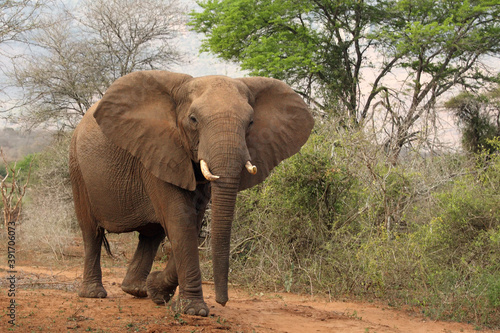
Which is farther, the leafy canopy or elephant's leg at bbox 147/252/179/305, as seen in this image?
the leafy canopy

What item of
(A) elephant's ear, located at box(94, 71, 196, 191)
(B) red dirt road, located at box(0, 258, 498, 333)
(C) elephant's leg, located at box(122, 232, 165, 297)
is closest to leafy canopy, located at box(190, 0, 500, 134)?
(B) red dirt road, located at box(0, 258, 498, 333)

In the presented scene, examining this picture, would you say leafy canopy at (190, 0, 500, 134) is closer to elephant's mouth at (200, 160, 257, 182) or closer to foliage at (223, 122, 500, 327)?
foliage at (223, 122, 500, 327)

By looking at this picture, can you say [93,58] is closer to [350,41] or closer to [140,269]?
[350,41]

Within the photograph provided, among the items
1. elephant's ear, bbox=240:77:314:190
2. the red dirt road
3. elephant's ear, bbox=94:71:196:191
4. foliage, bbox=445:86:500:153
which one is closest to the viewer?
the red dirt road

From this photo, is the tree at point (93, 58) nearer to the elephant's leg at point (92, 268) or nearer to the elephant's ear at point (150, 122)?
the elephant's leg at point (92, 268)

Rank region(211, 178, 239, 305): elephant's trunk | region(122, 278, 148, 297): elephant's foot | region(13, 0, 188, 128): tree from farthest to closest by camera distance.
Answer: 1. region(13, 0, 188, 128): tree
2. region(122, 278, 148, 297): elephant's foot
3. region(211, 178, 239, 305): elephant's trunk

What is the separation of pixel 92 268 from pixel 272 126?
2950mm

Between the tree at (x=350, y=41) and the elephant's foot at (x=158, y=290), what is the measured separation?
14754 millimetres

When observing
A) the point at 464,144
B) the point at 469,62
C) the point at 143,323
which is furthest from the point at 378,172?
the point at 469,62

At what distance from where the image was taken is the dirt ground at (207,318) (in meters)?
5.62

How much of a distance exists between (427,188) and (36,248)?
9081 mm

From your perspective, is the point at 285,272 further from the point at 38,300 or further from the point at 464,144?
the point at 464,144

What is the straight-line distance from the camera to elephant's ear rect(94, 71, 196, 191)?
5.98 metres

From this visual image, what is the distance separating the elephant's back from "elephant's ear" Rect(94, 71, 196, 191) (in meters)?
A: 0.48
